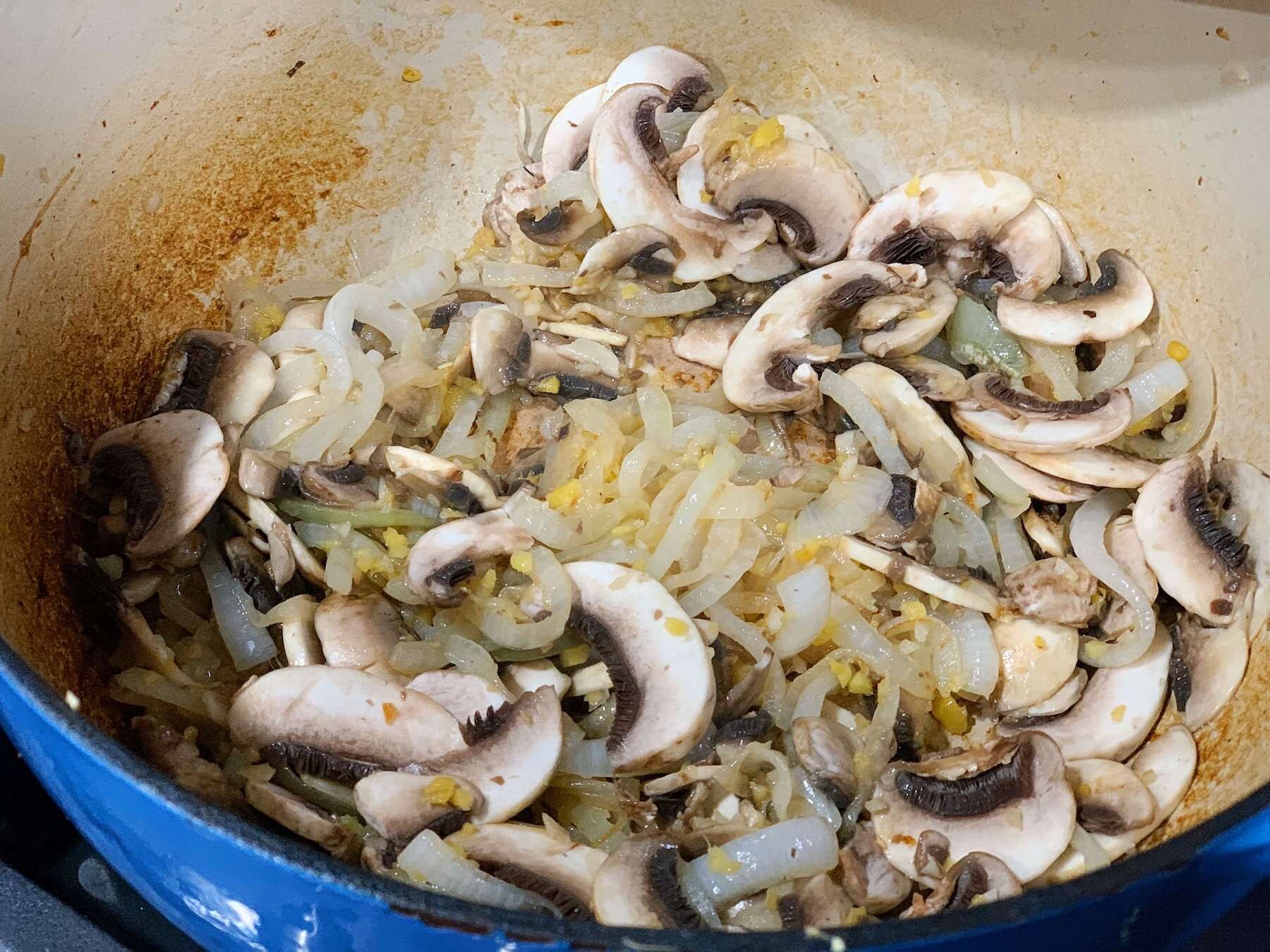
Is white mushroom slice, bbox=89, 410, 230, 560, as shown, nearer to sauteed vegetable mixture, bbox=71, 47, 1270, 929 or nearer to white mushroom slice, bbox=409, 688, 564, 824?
sauteed vegetable mixture, bbox=71, 47, 1270, 929

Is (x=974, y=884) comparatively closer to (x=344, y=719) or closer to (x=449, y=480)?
(x=344, y=719)

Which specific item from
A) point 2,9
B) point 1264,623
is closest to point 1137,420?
point 1264,623

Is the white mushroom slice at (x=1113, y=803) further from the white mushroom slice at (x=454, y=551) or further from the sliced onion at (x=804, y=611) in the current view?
the white mushroom slice at (x=454, y=551)

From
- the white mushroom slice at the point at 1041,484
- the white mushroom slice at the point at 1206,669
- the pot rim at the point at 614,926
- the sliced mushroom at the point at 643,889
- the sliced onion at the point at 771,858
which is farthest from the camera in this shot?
the white mushroom slice at the point at 1041,484

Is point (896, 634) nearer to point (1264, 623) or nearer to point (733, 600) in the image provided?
point (733, 600)

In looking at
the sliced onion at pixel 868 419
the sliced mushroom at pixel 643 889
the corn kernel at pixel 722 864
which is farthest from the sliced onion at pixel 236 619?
the sliced onion at pixel 868 419

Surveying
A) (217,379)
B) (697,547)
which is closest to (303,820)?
(697,547)

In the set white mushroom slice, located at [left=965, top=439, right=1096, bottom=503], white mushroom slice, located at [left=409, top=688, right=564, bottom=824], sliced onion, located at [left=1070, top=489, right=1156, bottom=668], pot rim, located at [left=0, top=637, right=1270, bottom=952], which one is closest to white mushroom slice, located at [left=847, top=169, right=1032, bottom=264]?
white mushroom slice, located at [left=965, top=439, right=1096, bottom=503]
